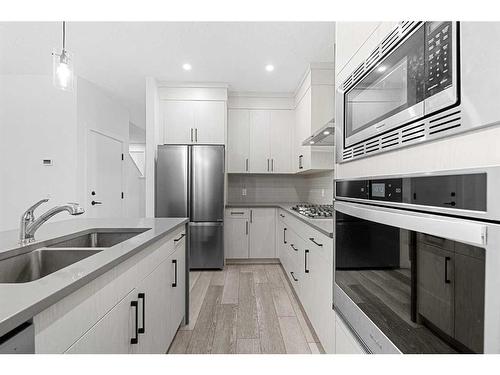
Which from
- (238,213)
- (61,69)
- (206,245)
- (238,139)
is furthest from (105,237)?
(238,139)

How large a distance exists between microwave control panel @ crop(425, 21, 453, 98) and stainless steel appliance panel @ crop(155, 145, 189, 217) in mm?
3561

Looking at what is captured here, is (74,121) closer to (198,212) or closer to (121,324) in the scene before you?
(198,212)

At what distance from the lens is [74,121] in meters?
4.18

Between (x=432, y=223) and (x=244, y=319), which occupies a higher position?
(x=432, y=223)

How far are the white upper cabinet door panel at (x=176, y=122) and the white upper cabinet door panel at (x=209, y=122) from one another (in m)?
0.10

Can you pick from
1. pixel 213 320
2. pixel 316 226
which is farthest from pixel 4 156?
pixel 316 226

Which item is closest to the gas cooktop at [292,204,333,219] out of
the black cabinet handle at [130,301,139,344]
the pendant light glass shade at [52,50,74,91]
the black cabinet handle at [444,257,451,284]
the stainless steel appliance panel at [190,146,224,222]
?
the stainless steel appliance panel at [190,146,224,222]

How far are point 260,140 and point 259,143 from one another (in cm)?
5

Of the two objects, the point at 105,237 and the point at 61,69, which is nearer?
the point at 61,69

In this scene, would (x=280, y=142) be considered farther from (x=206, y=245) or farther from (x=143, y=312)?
(x=143, y=312)

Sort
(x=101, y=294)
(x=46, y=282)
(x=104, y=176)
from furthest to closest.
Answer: (x=104, y=176) → (x=101, y=294) → (x=46, y=282)

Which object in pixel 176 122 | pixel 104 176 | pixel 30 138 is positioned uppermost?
pixel 176 122

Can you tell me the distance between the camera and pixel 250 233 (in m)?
4.45
